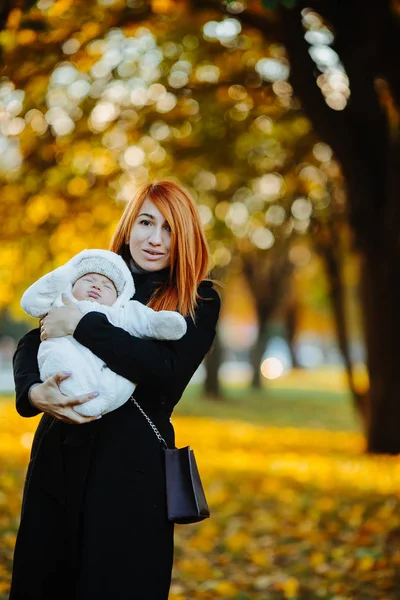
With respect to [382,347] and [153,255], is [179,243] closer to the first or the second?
[153,255]

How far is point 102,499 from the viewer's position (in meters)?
2.87

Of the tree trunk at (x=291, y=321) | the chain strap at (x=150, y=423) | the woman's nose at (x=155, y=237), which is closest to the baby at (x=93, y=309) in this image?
the chain strap at (x=150, y=423)

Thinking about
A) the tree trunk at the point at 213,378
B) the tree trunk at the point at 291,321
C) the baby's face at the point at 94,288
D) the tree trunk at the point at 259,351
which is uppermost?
the tree trunk at the point at 291,321

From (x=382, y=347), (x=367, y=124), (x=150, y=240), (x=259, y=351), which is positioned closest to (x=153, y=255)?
(x=150, y=240)

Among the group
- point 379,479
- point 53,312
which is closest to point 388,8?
point 379,479

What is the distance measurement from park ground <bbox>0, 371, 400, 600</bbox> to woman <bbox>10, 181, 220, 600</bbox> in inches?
92.0

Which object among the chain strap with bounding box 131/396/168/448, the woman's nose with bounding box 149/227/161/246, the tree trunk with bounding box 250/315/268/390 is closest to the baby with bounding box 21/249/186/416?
the chain strap with bounding box 131/396/168/448

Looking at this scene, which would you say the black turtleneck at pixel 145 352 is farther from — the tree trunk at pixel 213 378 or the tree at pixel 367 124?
the tree trunk at pixel 213 378

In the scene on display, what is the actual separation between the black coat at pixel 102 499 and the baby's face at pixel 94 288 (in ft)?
0.38

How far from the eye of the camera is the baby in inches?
109

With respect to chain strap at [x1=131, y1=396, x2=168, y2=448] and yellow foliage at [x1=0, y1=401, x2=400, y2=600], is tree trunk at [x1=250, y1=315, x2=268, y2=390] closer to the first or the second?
yellow foliage at [x1=0, y1=401, x2=400, y2=600]

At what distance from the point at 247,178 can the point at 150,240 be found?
31.7 feet

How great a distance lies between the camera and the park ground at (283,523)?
554 cm

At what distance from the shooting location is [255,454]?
11.7m
